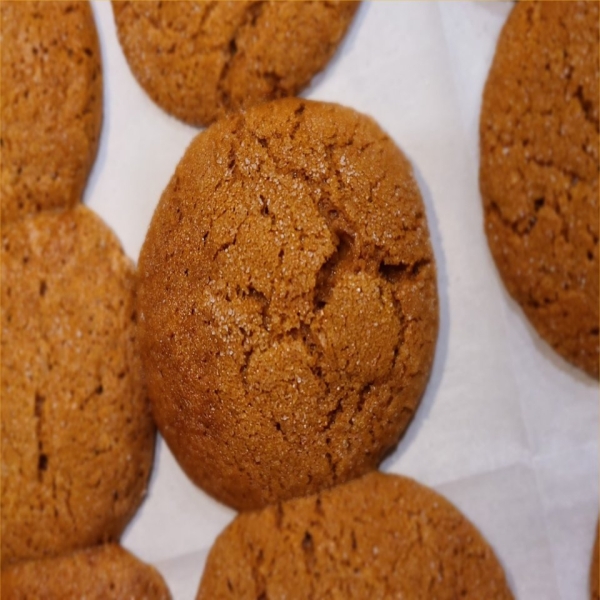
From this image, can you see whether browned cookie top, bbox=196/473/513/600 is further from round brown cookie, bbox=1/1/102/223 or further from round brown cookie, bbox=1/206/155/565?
round brown cookie, bbox=1/1/102/223

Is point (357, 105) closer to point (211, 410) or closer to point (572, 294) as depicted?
point (572, 294)

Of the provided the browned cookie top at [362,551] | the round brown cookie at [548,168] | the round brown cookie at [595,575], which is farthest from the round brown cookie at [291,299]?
the round brown cookie at [595,575]

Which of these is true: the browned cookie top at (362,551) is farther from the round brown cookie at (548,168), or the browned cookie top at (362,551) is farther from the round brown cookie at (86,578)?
the round brown cookie at (548,168)

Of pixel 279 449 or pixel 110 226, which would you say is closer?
pixel 279 449

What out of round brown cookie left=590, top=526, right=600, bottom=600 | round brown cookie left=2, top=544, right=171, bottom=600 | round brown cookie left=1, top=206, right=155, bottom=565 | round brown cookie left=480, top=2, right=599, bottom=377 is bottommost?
round brown cookie left=2, top=544, right=171, bottom=600

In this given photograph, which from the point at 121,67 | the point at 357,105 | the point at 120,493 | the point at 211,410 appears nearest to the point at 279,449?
the point at 211,410

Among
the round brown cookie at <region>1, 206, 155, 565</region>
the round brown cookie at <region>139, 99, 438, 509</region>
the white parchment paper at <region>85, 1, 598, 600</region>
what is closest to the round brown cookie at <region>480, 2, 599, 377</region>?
the white parchment paper at <region>85, 1, 598, 600</region>

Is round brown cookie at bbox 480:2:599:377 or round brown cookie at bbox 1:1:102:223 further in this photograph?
→ round brown cookie at bbox 1:1:102:223
